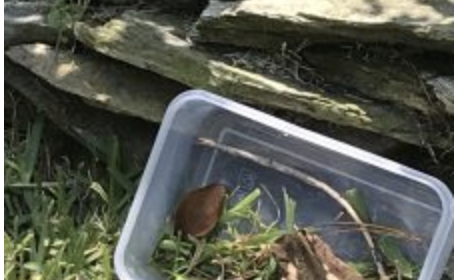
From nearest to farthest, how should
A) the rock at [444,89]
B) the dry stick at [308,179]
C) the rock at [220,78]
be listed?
the rock at [444,89]
the rock at [220,78]
the dry stick at [308,179]

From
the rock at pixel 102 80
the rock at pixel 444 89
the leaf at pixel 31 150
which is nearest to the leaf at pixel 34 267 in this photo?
the leaf at pixel 31 150

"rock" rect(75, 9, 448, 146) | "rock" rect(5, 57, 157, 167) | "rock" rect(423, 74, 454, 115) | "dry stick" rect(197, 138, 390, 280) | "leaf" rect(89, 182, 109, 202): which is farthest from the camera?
"rock" rect(5, 57, 157, 167)

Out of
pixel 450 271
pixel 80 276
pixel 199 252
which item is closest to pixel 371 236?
pixel 450 271

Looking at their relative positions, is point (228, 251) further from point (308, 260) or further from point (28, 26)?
point (28, 26)

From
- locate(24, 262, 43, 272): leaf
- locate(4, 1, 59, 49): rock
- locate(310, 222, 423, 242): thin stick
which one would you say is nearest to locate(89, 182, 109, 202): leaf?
locate(24, 262, 43, 272): leaf

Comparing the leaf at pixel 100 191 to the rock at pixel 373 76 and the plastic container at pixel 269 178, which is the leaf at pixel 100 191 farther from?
the rock at pixel 373 76

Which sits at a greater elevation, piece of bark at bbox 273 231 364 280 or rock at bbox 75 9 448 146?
rock at bbox 75 9 448 146

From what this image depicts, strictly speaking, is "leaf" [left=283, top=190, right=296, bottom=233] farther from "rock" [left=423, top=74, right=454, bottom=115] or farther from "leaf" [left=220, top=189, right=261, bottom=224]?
"rock" [left=423, top=74, right=454, bottom=115]

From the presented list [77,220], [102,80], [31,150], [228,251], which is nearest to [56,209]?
[77,220]
